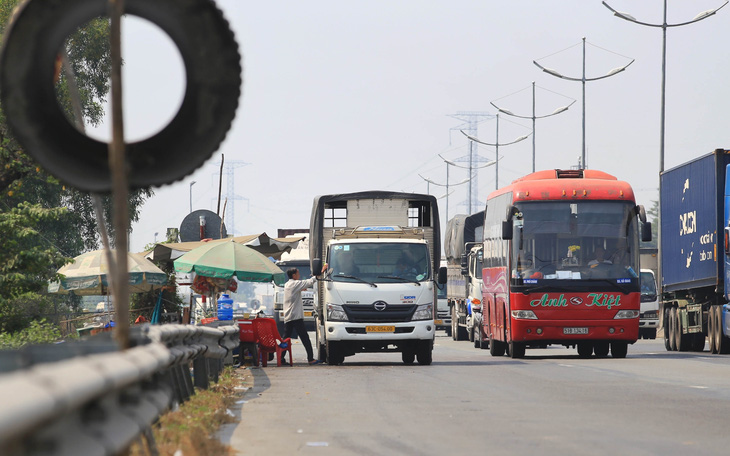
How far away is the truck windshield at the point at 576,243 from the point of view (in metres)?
25.5

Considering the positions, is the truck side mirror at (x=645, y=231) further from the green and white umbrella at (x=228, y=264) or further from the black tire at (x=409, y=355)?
the green and white umbrella at (x=228, y=264)

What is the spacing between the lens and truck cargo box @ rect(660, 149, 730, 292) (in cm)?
2675

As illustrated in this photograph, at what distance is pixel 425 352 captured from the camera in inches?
937

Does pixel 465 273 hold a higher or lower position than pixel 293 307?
higher

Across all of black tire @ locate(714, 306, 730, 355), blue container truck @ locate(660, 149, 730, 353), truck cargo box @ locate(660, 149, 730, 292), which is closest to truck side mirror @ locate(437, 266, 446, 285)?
blue container truck @ locate(660, 149, 730, 353)

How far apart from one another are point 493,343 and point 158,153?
22.6 m

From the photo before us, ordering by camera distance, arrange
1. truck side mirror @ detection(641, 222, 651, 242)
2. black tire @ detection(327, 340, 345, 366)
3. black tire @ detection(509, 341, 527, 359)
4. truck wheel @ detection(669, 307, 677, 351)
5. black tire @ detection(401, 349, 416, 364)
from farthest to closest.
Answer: truck wheel @ detection(669, 307, 677, 351)
black tire @ detection(509, 341, 527, 359)
truck side mirror @ detection(641, 222, 651, 242)
black tire @ detection(401, 349, 416, 364)
black tire @ detection(327, 340, 345, 366)

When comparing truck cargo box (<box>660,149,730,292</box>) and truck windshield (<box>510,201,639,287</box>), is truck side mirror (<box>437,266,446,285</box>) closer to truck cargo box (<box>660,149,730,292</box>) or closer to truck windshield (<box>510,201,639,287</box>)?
truck windshield (<box>510,201,639,287</box>)

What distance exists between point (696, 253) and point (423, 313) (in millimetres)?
8244

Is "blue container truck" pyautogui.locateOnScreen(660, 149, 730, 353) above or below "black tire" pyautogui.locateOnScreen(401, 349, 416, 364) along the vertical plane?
above

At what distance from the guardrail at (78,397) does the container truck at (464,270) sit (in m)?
32.0

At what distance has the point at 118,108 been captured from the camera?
5887mm

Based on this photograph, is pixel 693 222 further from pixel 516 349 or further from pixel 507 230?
pixel 507 230

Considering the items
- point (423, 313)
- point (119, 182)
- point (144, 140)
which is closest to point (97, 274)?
point (423, 313)
